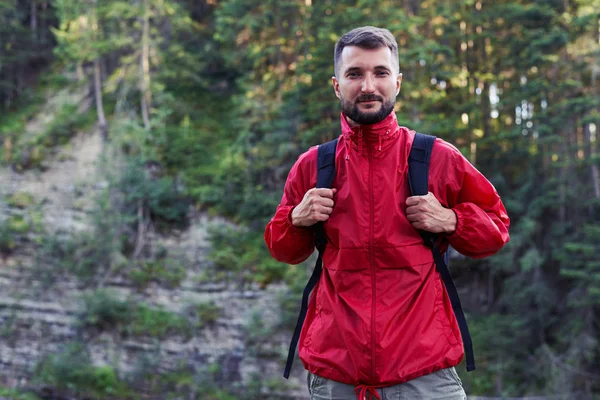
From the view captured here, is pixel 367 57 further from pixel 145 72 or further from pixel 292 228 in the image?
pixel 145 72

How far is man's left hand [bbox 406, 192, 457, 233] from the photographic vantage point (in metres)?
2.37

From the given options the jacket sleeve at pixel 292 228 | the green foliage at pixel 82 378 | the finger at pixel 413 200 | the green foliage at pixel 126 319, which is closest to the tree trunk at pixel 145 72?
the green foliage at pixel 126 319

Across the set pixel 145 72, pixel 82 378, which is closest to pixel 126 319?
pixel 82 378

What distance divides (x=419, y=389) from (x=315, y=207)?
79cm

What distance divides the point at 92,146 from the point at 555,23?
624 inches

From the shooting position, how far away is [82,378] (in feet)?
51.9

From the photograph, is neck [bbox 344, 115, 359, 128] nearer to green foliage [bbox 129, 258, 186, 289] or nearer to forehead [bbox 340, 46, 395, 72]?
forehead [bbox 340, 46, 395, 72]

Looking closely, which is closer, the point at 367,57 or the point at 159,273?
the point at 367,57

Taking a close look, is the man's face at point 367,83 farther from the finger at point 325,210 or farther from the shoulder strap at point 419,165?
the finger at point 325,210

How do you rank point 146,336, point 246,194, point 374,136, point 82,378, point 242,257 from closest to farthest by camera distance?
point 374,136
point 82,378
point 146,336
point 242,257
point 246,194

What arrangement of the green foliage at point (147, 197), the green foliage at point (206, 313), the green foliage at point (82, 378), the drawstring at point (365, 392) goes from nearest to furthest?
the drawstring at point (365, 392), the green foliage at point (82, 378), the green foliage at point (206, 313), the green foliage at point (147, 197)

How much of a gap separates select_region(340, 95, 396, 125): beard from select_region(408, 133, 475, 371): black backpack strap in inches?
7.2

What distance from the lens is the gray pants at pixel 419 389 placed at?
2.32 m

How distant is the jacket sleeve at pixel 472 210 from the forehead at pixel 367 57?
1.38 feet
